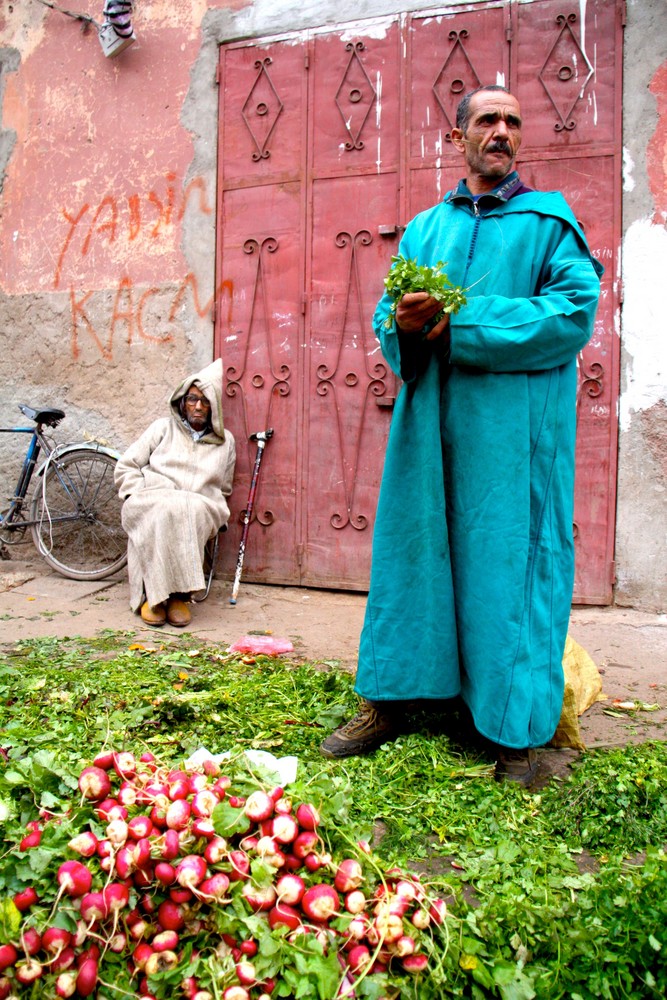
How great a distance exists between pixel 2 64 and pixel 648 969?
21.7ft

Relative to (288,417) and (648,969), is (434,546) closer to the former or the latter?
(648,969)

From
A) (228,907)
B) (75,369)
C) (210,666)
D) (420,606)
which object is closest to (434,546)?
(420,606)

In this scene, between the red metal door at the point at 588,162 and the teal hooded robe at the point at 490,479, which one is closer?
the teal hooded robe at the point at 490,479

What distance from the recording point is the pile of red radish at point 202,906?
1519 mm

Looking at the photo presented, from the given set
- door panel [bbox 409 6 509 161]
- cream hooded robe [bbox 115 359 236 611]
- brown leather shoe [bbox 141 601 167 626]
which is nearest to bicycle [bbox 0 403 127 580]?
cream hooded robe [bbox 115 359 236 611]

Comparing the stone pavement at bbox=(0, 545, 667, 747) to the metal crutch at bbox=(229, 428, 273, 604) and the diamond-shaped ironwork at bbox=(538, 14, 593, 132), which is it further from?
the diamond-shaped ironwork at bbox=(538, 14, 593, 132)

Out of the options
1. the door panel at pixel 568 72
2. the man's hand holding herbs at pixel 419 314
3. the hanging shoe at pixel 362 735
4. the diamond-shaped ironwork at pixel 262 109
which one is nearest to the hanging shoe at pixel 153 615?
the hanging shoe at pixel 362 735

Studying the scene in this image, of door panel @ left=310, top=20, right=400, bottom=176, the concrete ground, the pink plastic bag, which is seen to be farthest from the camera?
door panel @ left=310, top=20, right=400, bottom=176

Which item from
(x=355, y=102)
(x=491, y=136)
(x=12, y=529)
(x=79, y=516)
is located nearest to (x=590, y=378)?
(x=355, y=102)

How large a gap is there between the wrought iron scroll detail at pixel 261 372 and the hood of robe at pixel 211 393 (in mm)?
225

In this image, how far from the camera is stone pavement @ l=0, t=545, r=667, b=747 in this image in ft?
10.8

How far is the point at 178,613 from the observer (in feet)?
15.1

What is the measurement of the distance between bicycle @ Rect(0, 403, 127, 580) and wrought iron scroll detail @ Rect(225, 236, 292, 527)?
98 cm

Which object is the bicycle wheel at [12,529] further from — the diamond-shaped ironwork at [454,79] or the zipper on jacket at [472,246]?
the zipper on jacket at [472,246]
